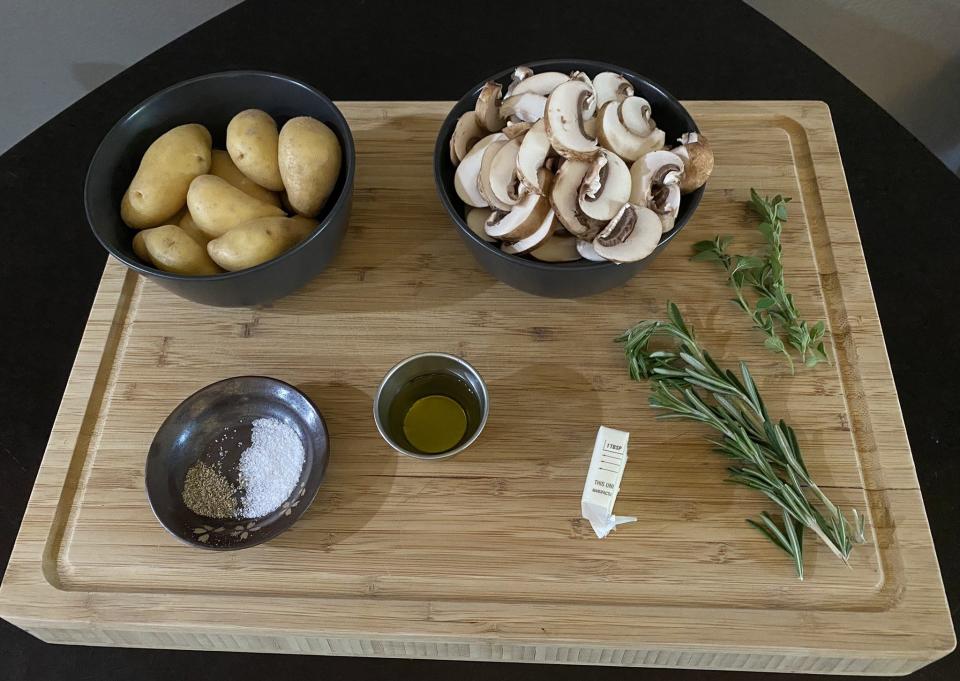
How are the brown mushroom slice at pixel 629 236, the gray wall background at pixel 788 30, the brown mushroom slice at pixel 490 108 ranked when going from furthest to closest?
the gray wall background at pixel 788 30
the brown mushroom slice at pixel 490 108
the brown mushroom slice at pixel 629 236

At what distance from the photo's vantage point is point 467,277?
3.81 feet

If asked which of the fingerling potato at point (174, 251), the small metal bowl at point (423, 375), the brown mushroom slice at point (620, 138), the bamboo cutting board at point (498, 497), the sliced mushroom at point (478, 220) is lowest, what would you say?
the bamboo cutting board at point (498, 497)

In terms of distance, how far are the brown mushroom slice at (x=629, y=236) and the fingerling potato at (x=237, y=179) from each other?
0.50 metres

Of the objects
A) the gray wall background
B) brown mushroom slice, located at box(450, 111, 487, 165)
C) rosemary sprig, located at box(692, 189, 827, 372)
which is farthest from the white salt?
the gray wall background

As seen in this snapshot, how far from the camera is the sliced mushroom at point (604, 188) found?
0.93 m

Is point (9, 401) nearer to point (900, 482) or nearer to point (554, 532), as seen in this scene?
point (554, 532)

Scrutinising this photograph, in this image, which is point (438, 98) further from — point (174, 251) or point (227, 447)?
point (227, 447)

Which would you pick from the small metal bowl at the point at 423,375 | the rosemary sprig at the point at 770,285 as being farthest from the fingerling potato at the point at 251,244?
the rosemary sprig at the point at 770,285

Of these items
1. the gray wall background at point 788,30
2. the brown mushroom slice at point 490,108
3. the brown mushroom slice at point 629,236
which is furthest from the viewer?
the gray wall background at point 788,30

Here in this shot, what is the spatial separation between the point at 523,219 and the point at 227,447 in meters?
0.50

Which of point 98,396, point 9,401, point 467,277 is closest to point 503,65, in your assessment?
point 467,277

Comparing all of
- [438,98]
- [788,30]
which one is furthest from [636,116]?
[788,30]

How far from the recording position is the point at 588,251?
970 mm

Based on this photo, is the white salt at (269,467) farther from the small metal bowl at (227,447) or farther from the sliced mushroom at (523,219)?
the sliced mushroom at (523,219)
